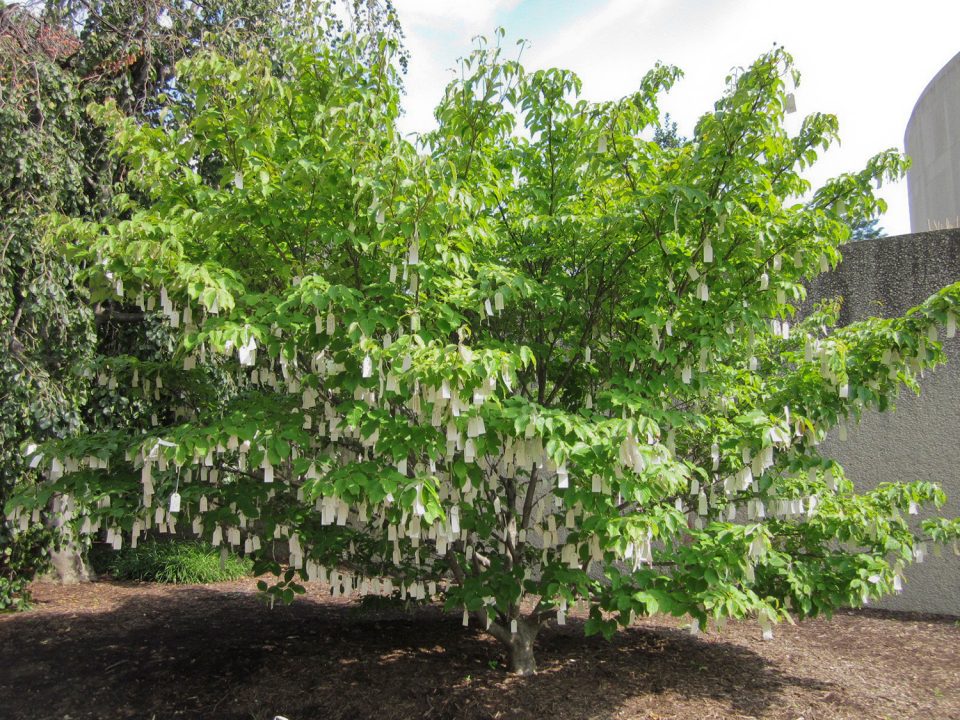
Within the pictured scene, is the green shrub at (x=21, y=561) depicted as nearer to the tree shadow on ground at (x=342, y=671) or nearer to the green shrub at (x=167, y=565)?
the tree shadow on ground at (x=342, y=671)

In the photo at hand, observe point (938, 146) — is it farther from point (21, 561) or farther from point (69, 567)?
point (21, 561)

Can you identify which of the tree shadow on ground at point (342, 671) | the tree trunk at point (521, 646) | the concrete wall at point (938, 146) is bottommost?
the tree shadow on ground at point (342, 671)

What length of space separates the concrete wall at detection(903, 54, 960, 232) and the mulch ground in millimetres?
9656

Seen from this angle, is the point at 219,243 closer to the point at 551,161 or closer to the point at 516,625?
the point at 551,161

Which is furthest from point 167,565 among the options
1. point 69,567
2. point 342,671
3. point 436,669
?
point 436,669

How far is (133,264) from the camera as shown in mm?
3254

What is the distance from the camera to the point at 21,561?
616 cm

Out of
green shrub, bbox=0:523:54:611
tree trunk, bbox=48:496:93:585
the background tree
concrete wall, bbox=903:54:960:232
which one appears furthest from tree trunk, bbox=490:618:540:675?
concrete wall, bbox=903:54:960:232

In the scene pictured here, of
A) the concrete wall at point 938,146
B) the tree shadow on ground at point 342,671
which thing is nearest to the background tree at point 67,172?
the tree shadow on ground at point 342,671

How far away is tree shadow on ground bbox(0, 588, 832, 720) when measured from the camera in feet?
13.1

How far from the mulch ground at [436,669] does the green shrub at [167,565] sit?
133cm

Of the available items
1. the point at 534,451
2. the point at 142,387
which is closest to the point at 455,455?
the point at 534,451

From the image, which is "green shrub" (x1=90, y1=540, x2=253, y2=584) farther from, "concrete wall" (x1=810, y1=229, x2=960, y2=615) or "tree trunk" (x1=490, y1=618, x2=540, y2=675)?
"concrete wall" (x1=810, y1=229, x2=960, y2=615)

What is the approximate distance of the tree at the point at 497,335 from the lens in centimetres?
296
